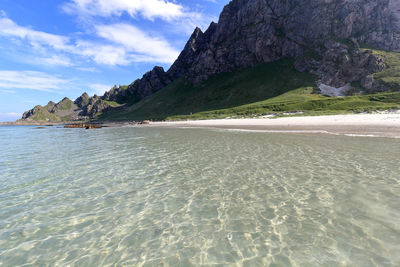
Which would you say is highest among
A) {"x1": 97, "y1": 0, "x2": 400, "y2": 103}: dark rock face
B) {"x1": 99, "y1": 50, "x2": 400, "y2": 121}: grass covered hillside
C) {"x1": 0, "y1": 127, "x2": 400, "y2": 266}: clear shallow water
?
{"x1": 97, "y1": 0, "x2": 400, "y2": 103}: dark rock face

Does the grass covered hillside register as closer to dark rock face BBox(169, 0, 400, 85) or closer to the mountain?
the mountain

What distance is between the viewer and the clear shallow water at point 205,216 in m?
5.96

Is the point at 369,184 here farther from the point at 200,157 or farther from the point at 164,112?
the point at 164,112

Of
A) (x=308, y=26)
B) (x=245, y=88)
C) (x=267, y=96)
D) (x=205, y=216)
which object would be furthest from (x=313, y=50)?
(x=205, y=216)

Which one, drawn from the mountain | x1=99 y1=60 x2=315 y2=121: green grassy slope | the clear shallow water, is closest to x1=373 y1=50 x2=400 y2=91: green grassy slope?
the mountain

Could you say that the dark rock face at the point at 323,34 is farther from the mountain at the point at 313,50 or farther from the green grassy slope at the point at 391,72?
the green grassy slope at the point at 391,72

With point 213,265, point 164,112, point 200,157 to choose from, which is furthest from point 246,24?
point 213,265

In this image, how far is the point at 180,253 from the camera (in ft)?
19.9

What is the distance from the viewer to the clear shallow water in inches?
235

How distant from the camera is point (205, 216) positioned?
8297mm

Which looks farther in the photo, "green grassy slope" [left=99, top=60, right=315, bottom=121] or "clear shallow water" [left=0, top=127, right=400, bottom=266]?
"green grassy slope" [left=99, top=60, right=315, bottom=121]

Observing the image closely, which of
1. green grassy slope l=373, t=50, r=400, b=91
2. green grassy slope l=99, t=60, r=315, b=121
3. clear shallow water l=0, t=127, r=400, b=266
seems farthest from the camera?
green grassy slope l=99, t=60, r=315, b=121

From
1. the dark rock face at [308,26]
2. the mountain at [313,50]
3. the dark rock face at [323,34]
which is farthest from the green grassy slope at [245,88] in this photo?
the dark rock face at [308,26]

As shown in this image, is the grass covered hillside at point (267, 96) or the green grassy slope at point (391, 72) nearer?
the grass covered hillside at point (267, 96)
